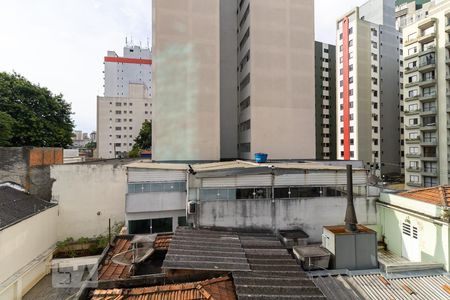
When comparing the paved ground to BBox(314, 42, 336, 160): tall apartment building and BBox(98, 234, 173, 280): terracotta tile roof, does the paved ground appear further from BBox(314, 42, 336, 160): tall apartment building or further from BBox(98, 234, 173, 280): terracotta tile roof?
BBox(314, 42, 336, 160): tall apartment building

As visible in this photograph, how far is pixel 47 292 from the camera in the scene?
16.1m

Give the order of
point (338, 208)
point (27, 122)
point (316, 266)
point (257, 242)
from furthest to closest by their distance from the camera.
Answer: point (27, 122) < point (338, 208) < point (257, 242) < point (316, 266)

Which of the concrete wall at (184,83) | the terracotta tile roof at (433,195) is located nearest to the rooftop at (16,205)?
the concrete wall at (184,83)

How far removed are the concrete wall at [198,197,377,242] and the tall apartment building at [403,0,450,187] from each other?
29.0m

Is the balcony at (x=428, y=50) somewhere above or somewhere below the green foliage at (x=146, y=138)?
above

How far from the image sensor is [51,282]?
17688 mm

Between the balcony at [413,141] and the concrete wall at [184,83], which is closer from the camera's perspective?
the concrete wall at [184,83]

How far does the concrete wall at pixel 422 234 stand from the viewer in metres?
11.4

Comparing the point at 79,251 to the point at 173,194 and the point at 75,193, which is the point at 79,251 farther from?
the point at 173,194

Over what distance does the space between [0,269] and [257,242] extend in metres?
14.9

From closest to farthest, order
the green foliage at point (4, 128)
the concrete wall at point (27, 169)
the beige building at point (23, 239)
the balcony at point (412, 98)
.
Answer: the beige building at point (23, 239), the concrete wall at point (27, 169), the green foliage at point (4, 128), the balcony at point (412, 98)

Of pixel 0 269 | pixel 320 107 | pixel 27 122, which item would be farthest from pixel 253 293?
pixel 320 107

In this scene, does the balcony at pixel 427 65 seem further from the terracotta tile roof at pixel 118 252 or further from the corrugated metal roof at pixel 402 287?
the terracotta tile roof at pixel 118 252

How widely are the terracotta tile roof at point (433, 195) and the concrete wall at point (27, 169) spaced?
28.1 meters
